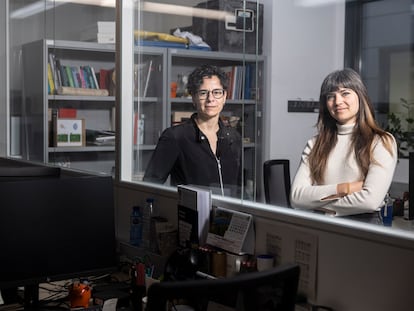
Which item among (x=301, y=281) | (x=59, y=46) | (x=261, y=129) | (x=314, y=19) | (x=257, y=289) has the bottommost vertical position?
(x=301, y=281)

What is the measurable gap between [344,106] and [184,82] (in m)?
1.45

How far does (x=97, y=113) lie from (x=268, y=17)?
1505 mm

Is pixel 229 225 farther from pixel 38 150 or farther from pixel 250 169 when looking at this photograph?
pixel 38 150

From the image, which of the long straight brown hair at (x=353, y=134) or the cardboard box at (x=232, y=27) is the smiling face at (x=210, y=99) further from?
the long straight brown hair at (x=353, y=134)

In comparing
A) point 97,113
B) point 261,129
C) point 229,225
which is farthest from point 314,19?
point 229,225

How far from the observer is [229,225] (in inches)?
94.7

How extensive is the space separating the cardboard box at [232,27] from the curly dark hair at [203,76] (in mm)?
289

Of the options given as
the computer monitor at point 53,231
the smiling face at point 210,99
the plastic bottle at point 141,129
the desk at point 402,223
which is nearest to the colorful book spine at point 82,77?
the plastic bottle at point 141,129

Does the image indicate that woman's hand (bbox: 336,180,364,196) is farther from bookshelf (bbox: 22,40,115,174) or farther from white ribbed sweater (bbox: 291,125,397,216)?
bookshelf (bbox: 22,40,115,174)

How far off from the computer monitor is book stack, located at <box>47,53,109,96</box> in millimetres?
2147

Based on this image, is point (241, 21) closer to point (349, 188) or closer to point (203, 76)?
point (203, 76)

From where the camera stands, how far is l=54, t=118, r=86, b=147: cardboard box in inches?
174

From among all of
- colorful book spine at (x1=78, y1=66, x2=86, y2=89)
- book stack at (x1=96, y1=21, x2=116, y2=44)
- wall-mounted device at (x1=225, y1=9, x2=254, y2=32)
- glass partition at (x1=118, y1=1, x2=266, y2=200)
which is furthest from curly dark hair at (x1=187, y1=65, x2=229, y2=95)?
colorful book spine at (x1=78, y1=66, x2=86, y2=89)

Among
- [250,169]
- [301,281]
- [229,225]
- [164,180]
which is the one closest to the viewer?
[301,281]
